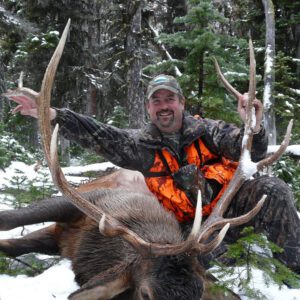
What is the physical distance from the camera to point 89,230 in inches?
146

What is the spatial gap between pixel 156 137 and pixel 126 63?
9.42 meters

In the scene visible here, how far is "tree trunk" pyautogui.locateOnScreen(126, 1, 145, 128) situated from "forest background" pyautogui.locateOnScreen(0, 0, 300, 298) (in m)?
0.03

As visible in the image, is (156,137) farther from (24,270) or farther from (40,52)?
(40,52)

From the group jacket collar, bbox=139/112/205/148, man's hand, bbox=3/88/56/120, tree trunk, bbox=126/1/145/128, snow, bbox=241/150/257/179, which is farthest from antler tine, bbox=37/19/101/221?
tree trunk, bbox=126/1/145/128

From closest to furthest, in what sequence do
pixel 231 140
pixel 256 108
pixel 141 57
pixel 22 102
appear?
pixel 22 102 < pixel 256 108 < pixel 231 140 < pixel 141 57

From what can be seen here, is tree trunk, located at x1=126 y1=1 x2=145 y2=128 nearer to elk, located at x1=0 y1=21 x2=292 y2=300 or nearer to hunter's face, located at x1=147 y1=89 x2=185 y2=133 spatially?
hunter's face, located at x1=147 y1=89 x2=185 y2=133

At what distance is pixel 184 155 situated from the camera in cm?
452

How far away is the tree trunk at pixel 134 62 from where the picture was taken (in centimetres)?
1320

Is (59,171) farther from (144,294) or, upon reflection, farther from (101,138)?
(101,138)

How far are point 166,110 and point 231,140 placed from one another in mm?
791

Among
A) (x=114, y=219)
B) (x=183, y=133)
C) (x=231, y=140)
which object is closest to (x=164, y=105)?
(x=183, y=133)

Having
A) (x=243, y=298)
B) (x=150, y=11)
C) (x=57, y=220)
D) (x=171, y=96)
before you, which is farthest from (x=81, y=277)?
(x=150, y=11)

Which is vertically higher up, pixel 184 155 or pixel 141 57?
pixel 141 57

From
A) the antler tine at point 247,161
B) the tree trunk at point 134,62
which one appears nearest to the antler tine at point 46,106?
the antler tine at point 247,161
